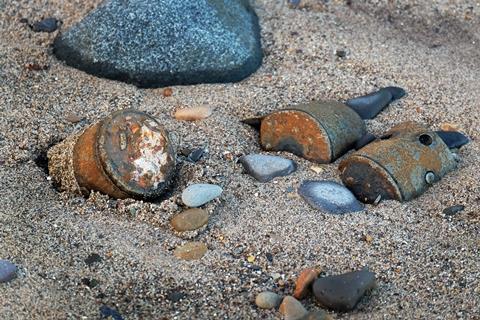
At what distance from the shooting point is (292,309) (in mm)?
2422

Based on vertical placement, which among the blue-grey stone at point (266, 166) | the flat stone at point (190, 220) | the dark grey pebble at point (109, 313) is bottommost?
the flat stone at point (190, 220)

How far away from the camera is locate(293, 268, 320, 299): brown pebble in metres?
2.50

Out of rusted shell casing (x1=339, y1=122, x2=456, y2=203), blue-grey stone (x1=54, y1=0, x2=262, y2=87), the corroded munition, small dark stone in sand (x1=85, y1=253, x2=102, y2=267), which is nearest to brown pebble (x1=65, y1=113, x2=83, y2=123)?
blue-grey stone (x1=54, y1=0, x2=262, y2=87)

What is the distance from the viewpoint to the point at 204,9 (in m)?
3.71

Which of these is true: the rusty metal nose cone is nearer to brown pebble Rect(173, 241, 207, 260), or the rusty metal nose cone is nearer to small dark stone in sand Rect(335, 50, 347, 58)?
brown pebble Rect(173, 241, 207, 260)

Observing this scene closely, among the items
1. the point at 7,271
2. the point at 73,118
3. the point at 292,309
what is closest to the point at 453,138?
the point at 292,309

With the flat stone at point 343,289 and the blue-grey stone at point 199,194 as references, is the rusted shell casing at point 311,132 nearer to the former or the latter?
the blue-grey stone at point 199,194

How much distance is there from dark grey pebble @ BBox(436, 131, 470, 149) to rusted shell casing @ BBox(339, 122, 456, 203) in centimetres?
19

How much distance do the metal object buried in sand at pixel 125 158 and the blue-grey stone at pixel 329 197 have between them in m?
0.51

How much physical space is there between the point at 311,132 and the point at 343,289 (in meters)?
0.84

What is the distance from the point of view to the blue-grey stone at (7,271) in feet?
8.00

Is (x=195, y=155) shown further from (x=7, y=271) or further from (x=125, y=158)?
(x=7, y=271)

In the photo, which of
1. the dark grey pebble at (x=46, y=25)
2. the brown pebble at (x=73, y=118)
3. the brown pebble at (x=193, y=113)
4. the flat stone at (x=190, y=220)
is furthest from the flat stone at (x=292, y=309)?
the dark grey pebble at (x=46, y=25)

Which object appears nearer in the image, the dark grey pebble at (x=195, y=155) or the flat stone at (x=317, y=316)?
the flat stone at (x=317, y=316)
